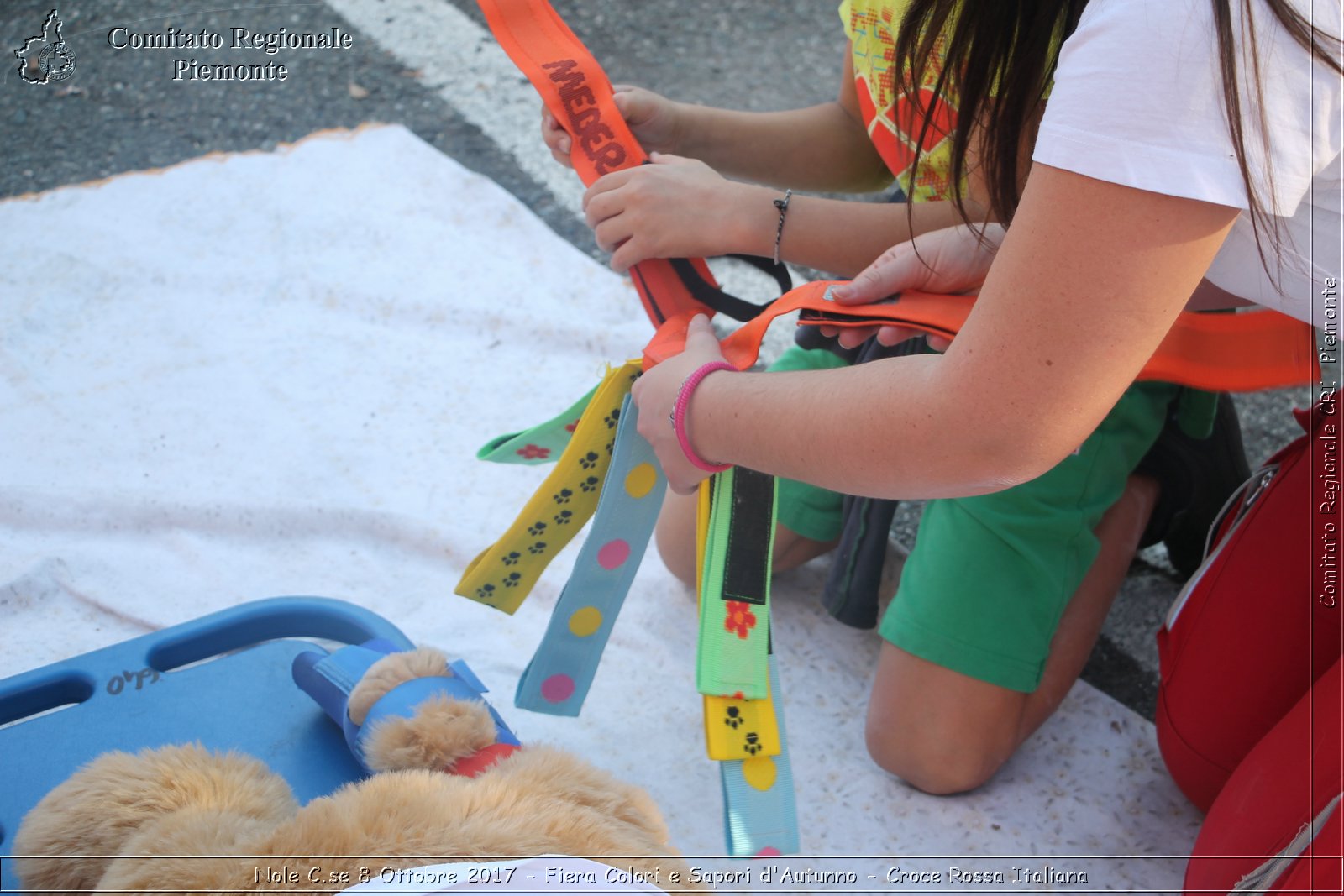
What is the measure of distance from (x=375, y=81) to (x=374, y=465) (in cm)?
104

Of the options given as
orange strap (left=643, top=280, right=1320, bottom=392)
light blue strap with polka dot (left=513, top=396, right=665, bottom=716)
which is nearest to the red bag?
orange strap (left=643, top=280, right=1320, bottom=392)

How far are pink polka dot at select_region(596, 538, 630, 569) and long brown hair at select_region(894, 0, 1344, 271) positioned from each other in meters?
0.39

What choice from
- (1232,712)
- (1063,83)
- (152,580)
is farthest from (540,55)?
(1232,712)

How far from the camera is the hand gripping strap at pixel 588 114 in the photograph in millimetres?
1010

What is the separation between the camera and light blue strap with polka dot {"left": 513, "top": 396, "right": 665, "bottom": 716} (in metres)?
0.92

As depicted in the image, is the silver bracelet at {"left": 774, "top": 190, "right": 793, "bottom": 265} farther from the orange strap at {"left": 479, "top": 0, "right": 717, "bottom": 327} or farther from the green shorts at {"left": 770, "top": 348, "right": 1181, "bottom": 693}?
the green shorts at {"left": 770, "top": 348, "right": 1181, "bottom": 693}

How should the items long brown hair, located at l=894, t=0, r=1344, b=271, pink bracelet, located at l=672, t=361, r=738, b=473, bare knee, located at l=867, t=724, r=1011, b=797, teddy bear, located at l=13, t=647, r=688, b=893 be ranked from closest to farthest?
1. teddy bear, located at l=13, t=647, r=688, b=893
2. long brown hair, located at l=894, t=0, r=1344, b=271
3. pink bracelet, located at l=672, t=361, r=738, b=473
4. bare knee, located at l=867, t=724, r=1011, b=797

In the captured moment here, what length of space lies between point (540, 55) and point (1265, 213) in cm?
65

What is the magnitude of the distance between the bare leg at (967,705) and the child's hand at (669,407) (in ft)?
1.10

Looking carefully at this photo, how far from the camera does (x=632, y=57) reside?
2.17 metres

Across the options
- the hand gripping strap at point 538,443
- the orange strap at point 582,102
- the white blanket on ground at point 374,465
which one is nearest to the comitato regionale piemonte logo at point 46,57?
the white blanket on ground at point 374,465

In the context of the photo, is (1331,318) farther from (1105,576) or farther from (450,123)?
(450,123)

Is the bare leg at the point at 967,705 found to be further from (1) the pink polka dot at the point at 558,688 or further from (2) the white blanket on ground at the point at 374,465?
(1) the pink polka dot at the point at 558,688

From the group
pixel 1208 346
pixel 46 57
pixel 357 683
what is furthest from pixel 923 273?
pixel 46 57
